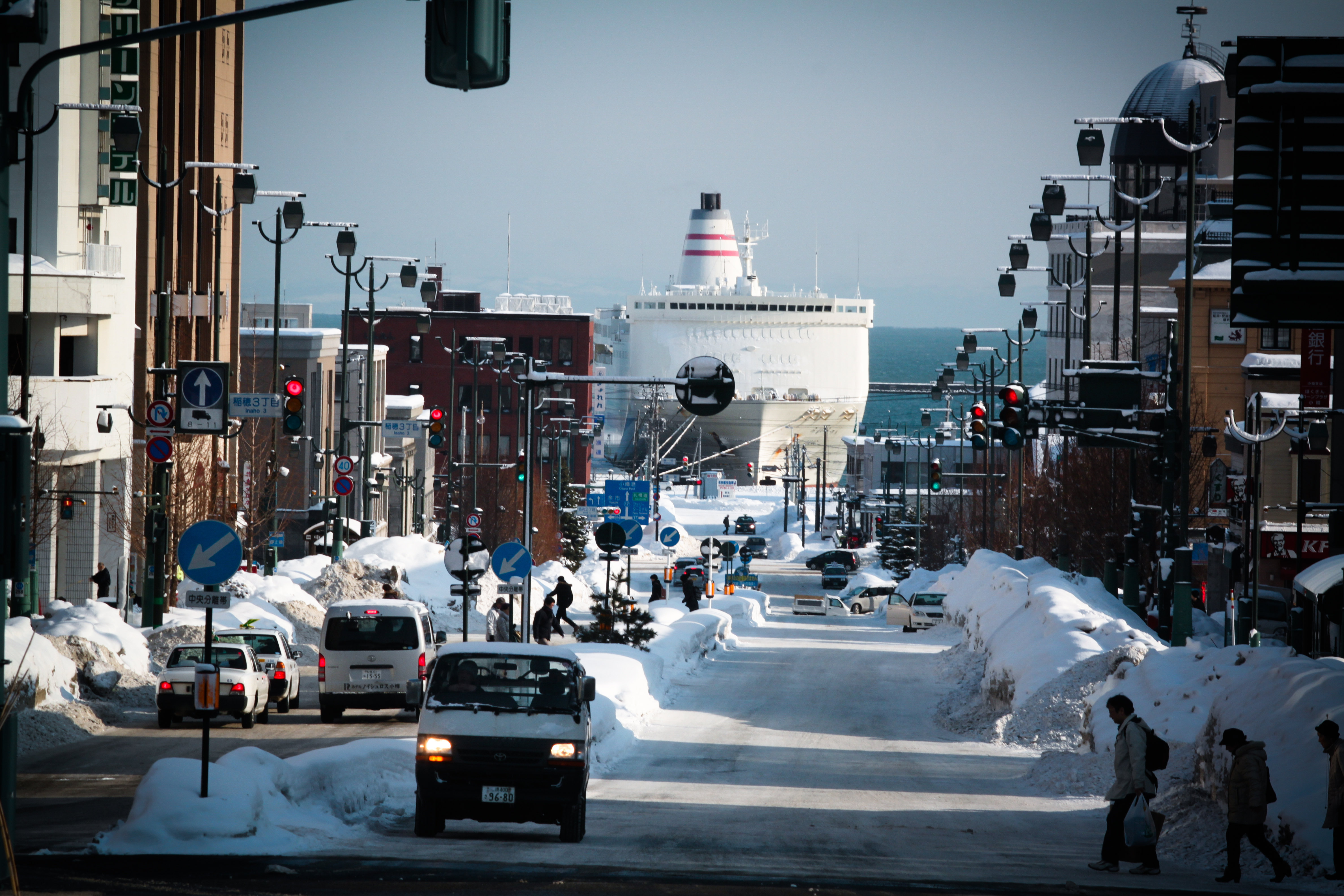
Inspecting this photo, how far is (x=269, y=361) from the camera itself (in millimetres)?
67500

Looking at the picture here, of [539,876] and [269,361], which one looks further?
[269,361]

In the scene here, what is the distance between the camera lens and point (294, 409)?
31484 millimetres

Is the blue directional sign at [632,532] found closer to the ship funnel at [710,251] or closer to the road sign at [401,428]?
the road sign at [401,428]

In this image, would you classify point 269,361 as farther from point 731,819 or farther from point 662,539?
point 731,819

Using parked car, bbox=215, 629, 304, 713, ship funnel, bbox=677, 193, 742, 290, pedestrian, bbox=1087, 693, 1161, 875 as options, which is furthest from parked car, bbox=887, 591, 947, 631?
ship funnel, bbox=677, 193, 742, 290

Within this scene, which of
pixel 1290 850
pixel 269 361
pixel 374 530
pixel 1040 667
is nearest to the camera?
pixel 1290 850

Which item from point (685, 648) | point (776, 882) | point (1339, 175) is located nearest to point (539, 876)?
point (776, 882)

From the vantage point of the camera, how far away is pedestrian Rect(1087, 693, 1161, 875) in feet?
40.7

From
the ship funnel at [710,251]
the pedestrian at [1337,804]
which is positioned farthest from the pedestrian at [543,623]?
the ship funnel at [710,251]

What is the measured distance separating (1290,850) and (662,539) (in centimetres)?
3450

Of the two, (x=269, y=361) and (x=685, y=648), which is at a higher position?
(x=269, y=361)

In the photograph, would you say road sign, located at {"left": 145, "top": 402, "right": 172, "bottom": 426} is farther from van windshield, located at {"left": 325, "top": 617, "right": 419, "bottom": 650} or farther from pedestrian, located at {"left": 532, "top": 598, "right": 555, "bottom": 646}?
pedestrian, located at {"left": 532, "top": 598, "right": 555, "bottom": 646}

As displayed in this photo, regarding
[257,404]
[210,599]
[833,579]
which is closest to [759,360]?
[833,579]

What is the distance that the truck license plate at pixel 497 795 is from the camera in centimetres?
1263
